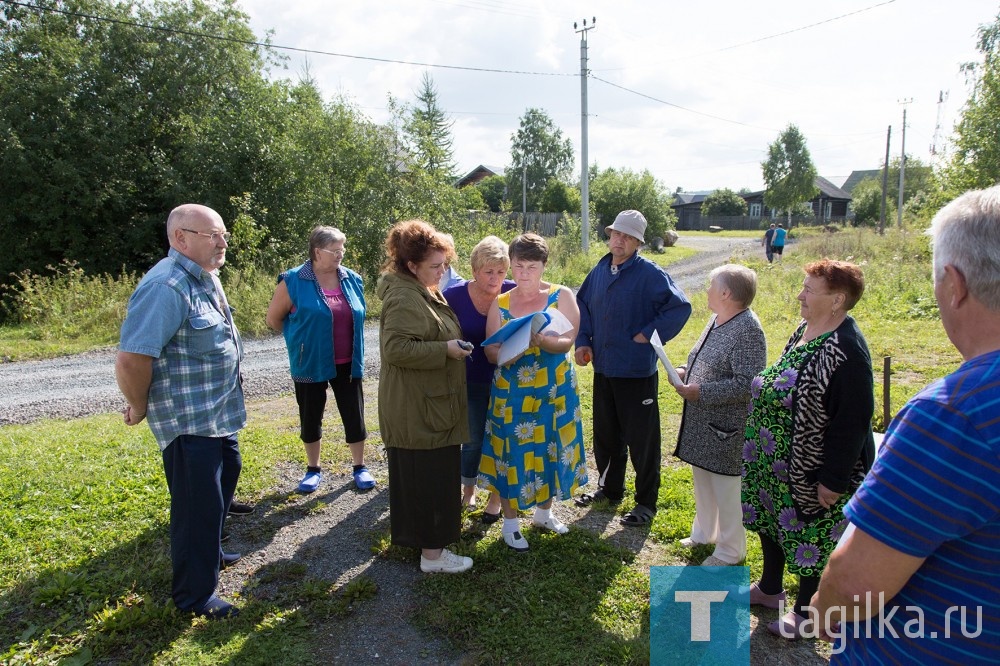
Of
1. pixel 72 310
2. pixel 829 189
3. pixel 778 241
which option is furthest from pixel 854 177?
pixel 72 310

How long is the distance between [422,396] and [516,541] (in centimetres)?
116

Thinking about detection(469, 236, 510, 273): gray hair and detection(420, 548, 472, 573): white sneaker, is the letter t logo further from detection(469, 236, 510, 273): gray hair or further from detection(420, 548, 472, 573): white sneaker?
detection(469, 236, 510, 273): gray hair

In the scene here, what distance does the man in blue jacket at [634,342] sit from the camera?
410 cm

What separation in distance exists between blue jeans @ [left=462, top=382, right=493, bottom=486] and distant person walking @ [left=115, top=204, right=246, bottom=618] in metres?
1.46

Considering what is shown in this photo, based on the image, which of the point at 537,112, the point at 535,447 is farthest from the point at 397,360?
the point at 537,112

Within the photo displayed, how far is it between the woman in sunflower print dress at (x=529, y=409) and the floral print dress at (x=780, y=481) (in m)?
1.14

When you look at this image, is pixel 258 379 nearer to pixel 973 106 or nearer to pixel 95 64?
pixel 95 64

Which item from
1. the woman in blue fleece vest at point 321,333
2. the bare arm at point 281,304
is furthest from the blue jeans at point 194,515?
the bare arm at point 281,304

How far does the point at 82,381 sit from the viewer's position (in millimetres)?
8016

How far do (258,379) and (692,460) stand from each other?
611cm

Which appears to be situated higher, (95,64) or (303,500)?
(95,64)

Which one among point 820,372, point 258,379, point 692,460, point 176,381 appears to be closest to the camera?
point 820,372

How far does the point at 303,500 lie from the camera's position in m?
4.49

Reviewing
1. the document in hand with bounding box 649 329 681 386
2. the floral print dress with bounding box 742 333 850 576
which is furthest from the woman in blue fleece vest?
the floral print dress with bounding box 742 333 850 576
